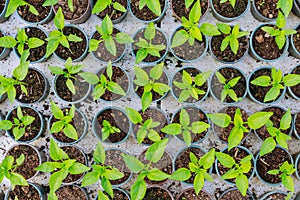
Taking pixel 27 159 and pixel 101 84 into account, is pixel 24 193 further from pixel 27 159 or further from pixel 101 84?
pixel 101 84

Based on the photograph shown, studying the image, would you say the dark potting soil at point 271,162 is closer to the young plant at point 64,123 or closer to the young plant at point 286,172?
the young plant at point 286,172

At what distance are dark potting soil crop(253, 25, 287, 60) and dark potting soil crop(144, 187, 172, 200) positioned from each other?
0.95m

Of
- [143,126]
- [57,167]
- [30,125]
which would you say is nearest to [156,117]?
[143,126]

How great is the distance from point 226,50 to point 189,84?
32 centimetres

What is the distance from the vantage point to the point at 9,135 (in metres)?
2.05

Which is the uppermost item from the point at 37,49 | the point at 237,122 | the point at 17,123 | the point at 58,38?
the point at 58,38

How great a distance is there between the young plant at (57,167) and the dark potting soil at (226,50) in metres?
0.97

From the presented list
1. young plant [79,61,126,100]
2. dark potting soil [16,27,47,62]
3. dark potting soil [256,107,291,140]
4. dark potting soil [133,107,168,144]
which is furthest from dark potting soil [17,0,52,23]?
dark potting soil [256,107,291,140]

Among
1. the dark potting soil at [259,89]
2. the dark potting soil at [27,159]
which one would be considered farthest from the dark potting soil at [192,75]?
the dark potting soil at [27,159]

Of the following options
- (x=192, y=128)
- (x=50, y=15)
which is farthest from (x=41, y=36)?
(x=192, y=128)

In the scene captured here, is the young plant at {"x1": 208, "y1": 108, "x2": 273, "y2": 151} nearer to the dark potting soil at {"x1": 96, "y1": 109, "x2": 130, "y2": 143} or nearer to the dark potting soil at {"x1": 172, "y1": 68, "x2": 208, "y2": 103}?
the dark potting soil at {"x1": 172, "y1": 68, "x2": 208, "y2": 103}

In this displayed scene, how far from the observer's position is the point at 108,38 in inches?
74.5

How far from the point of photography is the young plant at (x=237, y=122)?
182 centimetres

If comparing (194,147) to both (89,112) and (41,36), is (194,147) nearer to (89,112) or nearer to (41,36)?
(89,112)
